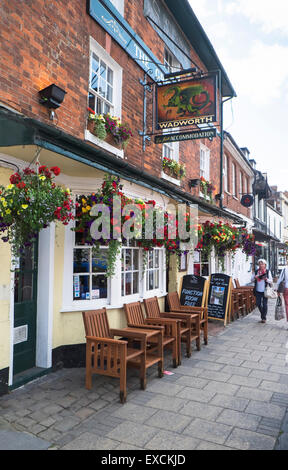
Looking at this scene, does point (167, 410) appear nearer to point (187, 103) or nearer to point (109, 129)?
point (109, 129)

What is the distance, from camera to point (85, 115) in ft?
18.0

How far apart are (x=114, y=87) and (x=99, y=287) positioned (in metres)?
3.82

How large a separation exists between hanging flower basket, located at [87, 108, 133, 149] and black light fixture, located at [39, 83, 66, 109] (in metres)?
0.97

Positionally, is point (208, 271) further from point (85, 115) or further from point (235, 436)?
point (235, 436)

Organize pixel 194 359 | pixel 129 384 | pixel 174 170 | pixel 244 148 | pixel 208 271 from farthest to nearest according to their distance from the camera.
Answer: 1. pixel 244 148
2. pixel 208 271
3. pixel 174 170
4. pixel 194 359
5. pixel 129 384

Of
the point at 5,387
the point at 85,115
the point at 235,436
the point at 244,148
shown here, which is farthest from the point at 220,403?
the point at 244,148

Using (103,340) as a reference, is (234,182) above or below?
above

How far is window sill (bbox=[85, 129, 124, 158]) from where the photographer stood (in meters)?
5.51

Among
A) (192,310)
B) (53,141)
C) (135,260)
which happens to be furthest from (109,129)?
(192,310)

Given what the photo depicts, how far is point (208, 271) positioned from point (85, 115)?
731 centimetres

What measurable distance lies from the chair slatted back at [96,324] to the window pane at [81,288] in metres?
0.72

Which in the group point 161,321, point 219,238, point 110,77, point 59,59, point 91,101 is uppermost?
point 110,77

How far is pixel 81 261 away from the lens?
228 inches

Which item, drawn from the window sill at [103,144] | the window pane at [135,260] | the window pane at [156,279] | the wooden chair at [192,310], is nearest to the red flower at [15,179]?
the window sill at [103,144]
